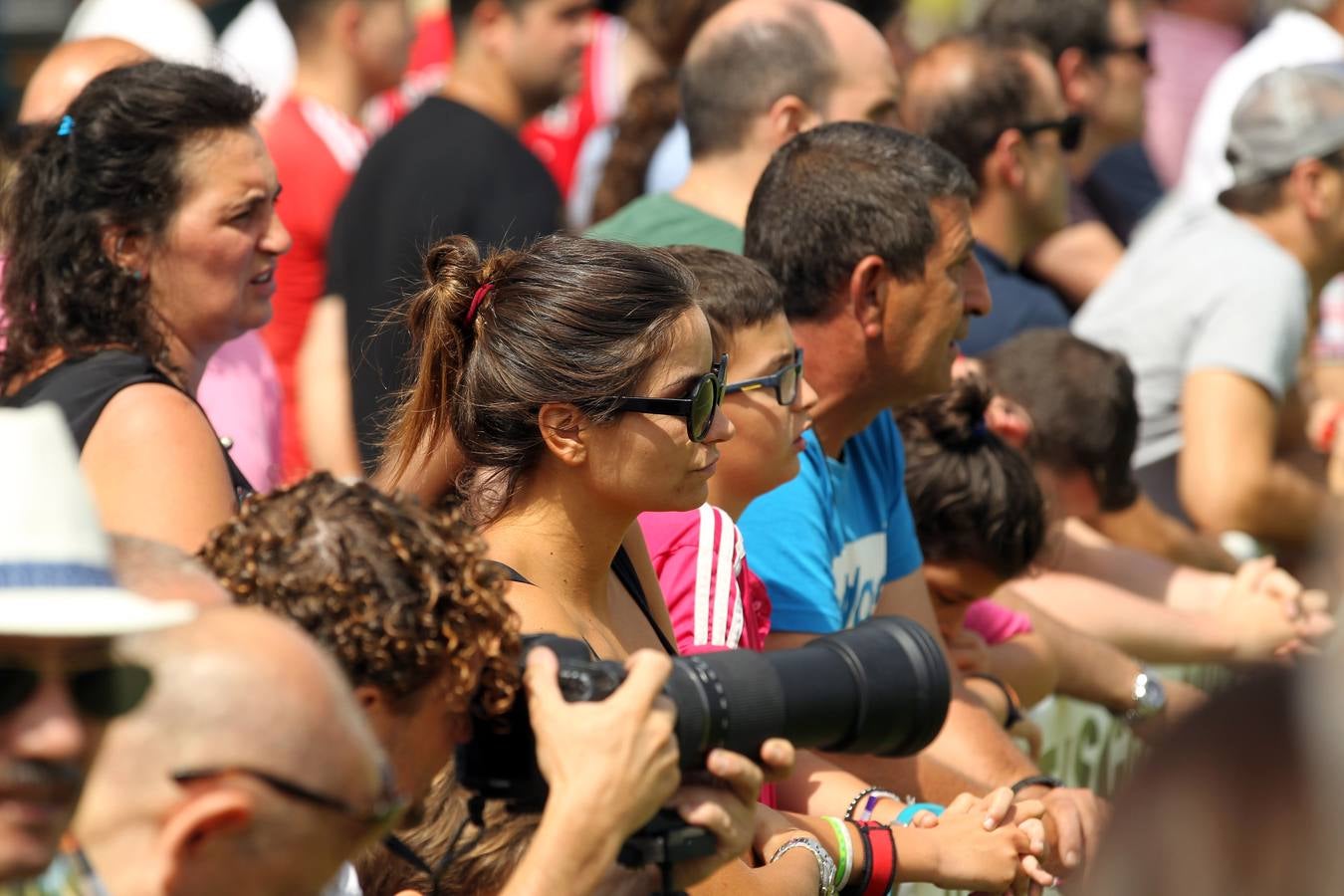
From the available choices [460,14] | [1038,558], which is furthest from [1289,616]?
[460,14]

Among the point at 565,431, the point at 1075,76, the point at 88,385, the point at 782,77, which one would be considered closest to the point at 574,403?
the point at 565,431

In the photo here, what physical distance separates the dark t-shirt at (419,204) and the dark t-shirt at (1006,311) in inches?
47.2

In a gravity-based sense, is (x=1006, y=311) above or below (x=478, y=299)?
below

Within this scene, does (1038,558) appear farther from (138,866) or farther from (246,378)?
(138,866)

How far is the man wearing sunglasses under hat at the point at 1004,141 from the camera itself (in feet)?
18.1

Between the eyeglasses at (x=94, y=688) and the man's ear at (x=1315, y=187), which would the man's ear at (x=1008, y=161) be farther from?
the eyeglasses at (x=94, y=688)

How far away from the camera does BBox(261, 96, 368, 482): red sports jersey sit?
551cm

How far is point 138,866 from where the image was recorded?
1561 mm

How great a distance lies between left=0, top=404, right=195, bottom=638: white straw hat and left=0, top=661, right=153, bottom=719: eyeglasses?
0.12 ft

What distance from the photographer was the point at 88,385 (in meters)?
3.01

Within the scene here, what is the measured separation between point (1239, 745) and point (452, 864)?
4.49ft

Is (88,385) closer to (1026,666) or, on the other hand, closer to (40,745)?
(40,745)

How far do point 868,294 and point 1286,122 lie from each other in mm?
2710

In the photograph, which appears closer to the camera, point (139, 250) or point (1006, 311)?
point (139, 250)
